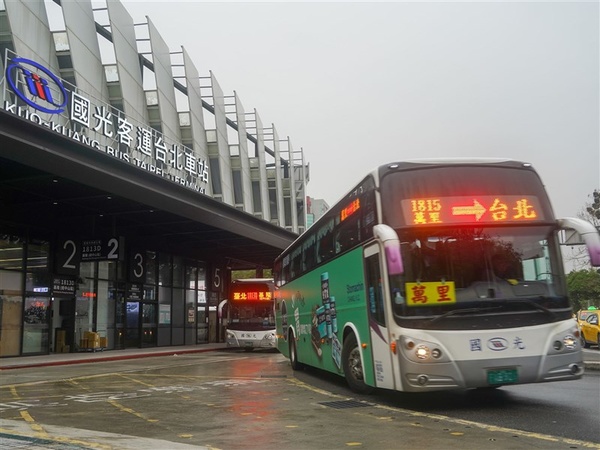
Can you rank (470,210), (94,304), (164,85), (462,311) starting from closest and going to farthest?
(462,311) → (470,210) → (94,304) → (164,85)

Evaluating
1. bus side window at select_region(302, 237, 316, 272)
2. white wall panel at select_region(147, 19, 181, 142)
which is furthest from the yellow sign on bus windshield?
white wall panel at select_region(147, 19, 181, 142)

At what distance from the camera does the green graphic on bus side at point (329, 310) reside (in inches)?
369

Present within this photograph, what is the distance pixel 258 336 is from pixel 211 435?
1978cm

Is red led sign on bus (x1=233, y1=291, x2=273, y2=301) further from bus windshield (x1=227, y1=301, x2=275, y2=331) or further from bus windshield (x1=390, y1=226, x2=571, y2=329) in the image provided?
bus windshield (x1=390, y1=226, x2=571, y2=329)

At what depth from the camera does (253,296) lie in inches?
1053

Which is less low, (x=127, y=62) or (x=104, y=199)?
(x=127, y=62)

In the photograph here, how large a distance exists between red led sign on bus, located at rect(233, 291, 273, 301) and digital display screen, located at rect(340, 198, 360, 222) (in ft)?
54.9

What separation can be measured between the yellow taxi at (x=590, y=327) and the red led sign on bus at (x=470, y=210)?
15568 mm

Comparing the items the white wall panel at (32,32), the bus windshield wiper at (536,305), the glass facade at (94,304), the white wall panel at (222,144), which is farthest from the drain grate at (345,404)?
the white wall panel at (222,144)

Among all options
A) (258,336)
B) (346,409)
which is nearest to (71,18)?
(258,336)

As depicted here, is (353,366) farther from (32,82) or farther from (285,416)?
(32,82)

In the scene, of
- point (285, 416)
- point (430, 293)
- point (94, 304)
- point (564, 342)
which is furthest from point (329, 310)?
point (94, 304)

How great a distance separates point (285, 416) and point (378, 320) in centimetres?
192

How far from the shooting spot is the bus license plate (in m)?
7.71
